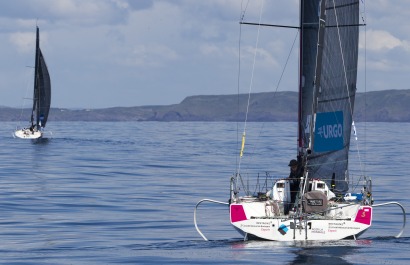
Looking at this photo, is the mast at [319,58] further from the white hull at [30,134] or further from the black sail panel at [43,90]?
the white hull at [30,134]

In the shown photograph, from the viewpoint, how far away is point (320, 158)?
32438 mm

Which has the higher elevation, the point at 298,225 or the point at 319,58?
the point at 319,58

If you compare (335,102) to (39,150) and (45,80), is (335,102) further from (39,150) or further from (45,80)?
(45,80)

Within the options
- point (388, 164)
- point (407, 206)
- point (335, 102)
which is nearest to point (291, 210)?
point (335, 102)

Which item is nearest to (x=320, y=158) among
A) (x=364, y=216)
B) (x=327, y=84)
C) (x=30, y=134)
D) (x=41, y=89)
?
(x=327, y=84)

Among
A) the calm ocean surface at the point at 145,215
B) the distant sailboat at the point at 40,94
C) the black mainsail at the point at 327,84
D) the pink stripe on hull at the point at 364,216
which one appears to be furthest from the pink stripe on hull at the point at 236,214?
the distant sailboat at the point at 40,94

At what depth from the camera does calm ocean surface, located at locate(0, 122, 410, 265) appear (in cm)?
2639

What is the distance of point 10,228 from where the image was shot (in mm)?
33094

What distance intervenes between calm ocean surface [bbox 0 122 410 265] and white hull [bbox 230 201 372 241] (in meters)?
0.36

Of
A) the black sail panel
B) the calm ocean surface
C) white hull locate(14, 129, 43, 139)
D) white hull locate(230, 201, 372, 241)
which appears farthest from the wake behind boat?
white hull locate(14, 129, 43, 139)

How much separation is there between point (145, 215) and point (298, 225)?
1117cm

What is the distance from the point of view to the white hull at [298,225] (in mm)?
27484

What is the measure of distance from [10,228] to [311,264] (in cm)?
1249

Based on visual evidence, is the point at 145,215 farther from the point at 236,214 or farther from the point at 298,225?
the point at 298,225
